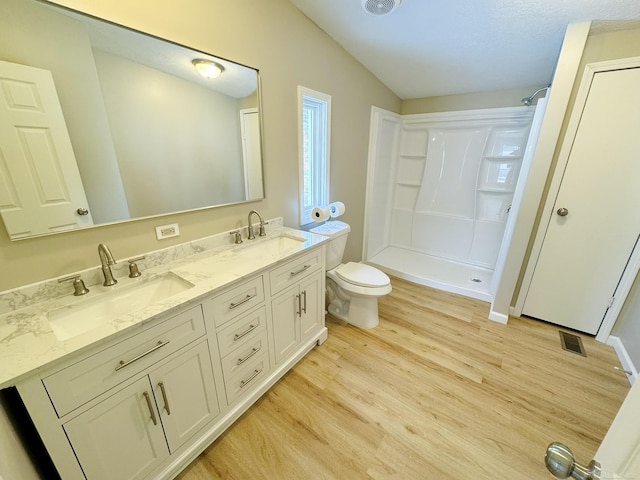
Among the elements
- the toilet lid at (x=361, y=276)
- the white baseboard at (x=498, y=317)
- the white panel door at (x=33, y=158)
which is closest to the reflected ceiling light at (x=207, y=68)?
the white panel door at (x=33, y=158)

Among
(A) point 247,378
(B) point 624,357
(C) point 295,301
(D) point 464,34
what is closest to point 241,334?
(A) point 247,378

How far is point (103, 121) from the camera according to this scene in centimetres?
108

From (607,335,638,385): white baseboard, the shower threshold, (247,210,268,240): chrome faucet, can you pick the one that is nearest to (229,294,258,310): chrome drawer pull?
(247,210,268,240): chrome faucet

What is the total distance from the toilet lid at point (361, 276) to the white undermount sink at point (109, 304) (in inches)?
48.9

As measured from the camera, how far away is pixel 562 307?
2113 mm

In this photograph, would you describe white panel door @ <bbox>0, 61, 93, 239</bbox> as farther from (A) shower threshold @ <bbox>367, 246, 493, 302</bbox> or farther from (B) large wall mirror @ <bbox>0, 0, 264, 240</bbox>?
(A) shower threshold @ <bbox>367, 246, 493, 302</bbox>

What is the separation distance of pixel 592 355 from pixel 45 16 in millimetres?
3610

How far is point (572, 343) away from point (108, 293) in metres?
3.11

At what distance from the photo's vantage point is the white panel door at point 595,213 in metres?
1.67

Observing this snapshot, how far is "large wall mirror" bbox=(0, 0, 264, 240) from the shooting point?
0.90m

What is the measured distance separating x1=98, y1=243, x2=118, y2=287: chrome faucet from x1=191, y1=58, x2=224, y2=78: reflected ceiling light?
102cm

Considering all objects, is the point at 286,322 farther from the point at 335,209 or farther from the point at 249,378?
the point at 335,209

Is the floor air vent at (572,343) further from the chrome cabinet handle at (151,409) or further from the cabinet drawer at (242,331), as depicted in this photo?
the chrome cabinet handle at (151,409)

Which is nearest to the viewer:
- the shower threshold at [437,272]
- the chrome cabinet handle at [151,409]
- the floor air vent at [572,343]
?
the chrome cabinet handle at [151,409]
